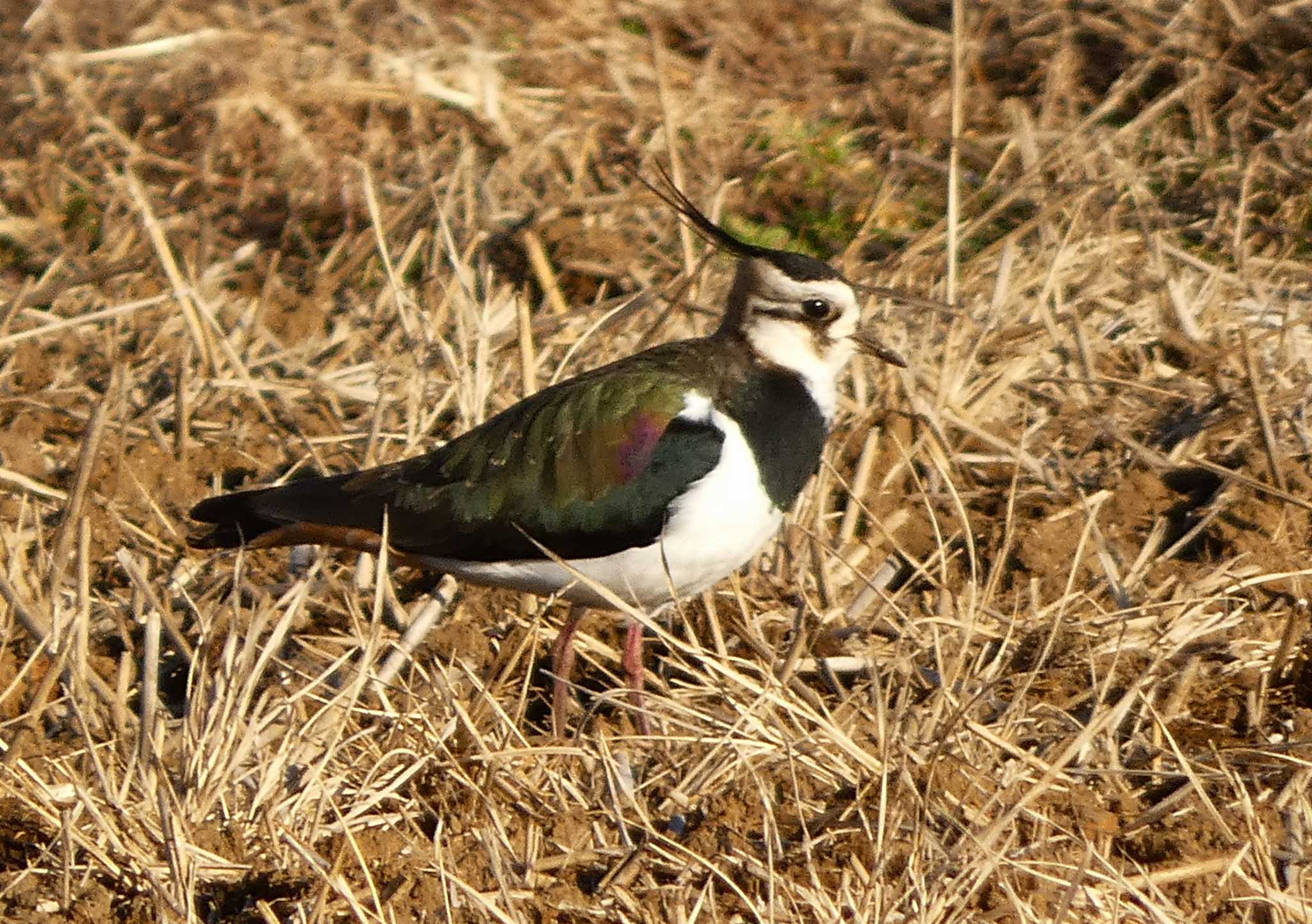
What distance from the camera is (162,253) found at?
5.97 meters

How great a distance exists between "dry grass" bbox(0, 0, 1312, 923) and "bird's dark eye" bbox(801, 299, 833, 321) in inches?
21.1

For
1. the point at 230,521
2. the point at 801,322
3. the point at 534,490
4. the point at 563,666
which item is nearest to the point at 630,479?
the point at 534,490

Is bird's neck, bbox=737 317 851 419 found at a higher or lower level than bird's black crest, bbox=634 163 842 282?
lower

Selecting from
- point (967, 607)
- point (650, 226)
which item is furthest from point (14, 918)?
point (650, 226)

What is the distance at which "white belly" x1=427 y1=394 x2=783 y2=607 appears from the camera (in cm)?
429

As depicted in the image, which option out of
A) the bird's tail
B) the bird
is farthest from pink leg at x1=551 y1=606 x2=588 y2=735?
the bird's tail

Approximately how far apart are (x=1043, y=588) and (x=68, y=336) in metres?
3.43

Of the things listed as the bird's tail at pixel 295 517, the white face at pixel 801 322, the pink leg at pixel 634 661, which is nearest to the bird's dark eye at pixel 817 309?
the white face at pixel 801 322

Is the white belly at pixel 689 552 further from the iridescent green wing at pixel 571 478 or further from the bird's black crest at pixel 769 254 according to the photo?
the bird's black crest at pixel 769 254

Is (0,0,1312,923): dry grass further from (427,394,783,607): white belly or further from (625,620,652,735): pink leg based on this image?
(427,394,783,607): white belly

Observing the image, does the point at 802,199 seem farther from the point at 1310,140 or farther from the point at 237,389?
the point at 237,389

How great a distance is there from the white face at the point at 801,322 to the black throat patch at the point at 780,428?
0.06 metres

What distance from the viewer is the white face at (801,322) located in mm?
4641

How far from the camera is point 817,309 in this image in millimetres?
4652
